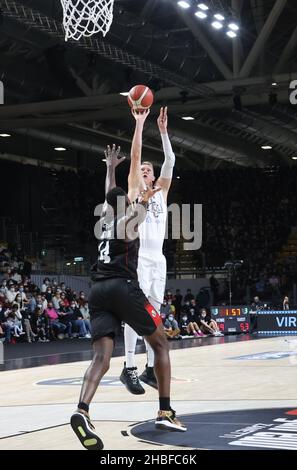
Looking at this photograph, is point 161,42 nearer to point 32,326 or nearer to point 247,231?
point 32,326

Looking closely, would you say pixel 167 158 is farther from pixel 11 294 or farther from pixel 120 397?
pixel 11 294

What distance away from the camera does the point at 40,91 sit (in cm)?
2406

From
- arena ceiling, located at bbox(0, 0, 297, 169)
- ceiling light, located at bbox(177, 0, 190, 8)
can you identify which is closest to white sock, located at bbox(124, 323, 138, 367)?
arena ceiling, located at bbox(0, 0, 297, 169)

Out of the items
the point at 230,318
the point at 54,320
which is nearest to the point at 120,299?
the point at 54,320

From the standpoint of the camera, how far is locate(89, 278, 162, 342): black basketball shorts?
547 cm

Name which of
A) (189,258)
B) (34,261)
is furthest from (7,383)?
(189,258)

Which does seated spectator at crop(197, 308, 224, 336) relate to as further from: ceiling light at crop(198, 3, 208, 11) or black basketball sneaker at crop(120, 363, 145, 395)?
black basketball sneaker at crop(120, 363, 145, 395)

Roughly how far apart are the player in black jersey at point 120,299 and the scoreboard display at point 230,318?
1986 centimetres

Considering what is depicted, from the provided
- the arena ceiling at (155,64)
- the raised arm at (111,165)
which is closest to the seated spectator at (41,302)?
the arena ceiling at (155,64)

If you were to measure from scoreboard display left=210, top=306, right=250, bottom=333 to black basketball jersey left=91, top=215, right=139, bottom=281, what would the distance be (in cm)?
2000

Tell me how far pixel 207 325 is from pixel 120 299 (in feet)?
65.8

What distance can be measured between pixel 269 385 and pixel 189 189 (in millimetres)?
28784

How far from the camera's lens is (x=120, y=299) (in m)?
5.46

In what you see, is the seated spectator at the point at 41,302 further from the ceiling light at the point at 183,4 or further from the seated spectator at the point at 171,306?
the ceiling light at the point at 183,4
